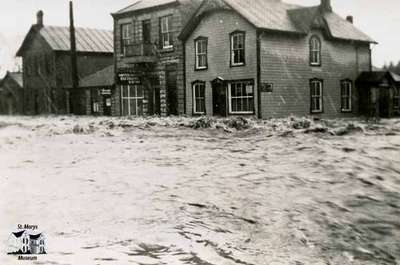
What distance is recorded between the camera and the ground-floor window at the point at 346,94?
2819 centimetres

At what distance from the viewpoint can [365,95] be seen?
29047mm

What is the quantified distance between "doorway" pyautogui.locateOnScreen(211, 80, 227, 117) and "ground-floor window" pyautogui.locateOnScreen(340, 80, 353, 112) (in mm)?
6979

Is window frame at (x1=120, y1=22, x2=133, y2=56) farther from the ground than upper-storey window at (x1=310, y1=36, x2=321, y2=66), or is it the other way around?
window frame at (x1=120, y1=22, x2=133, y2=56)

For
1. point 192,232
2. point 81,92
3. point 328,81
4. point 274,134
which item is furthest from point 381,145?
point 81,92

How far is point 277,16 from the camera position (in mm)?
25062

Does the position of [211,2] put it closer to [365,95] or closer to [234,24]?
[234,24]

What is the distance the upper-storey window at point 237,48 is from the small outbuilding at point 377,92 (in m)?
8.09

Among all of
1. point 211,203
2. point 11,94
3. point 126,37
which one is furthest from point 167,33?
point 211,203

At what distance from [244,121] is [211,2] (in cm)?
1026

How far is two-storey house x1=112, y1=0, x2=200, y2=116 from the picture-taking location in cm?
2723

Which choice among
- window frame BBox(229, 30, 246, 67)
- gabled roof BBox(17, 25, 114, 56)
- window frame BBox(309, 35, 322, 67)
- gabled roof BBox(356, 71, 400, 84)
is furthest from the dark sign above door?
gabled roof BBox(356, 71, 400, 84)

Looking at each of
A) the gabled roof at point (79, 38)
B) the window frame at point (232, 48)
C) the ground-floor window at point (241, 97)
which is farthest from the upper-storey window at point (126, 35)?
the ground-floor window at point (241, 97)

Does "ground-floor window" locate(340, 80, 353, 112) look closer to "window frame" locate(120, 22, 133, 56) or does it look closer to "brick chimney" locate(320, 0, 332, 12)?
"brick chimney" locate(320, 0, 332, 12)

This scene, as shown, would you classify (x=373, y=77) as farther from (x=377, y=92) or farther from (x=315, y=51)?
(x=315, y=51)
